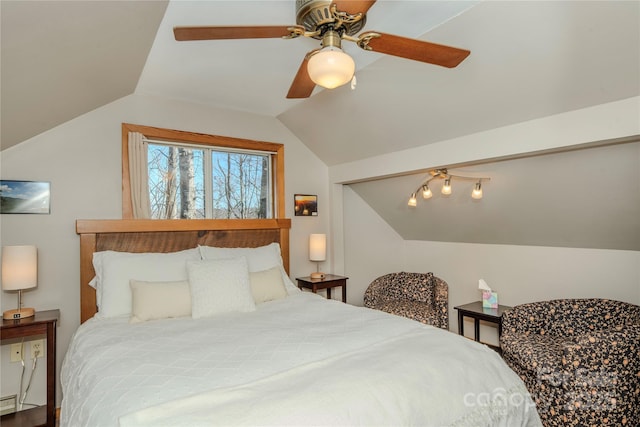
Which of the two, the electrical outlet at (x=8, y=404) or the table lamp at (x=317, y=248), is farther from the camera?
the table lamp at (x=317, y=248)

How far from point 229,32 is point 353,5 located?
0.52 metres

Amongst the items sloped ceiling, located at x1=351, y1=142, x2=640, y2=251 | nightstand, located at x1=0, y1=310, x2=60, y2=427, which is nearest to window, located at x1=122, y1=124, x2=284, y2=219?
nightstand, located at x1=0, y1=310, x2=60, y2=427

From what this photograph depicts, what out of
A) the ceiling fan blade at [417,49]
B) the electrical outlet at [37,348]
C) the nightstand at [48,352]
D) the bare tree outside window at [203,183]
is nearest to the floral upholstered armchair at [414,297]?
the bare tree outside window at [203,183]

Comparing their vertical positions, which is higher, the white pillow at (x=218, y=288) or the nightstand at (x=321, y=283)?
the white pillow at (x=218, y=288)

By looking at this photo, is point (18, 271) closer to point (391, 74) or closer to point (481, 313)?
point (391, 74)

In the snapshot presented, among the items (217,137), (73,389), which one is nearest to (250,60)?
(217,137)

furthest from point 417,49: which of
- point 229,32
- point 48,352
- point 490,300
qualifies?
point 48,352

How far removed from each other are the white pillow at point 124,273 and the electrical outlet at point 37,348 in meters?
0.57

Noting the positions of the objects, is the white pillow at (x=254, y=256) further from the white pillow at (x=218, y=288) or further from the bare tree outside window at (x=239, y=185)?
the bare tree outside window at (x=239, y=185)

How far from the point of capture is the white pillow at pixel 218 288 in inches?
96.7

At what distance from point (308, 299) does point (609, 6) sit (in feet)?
8.20

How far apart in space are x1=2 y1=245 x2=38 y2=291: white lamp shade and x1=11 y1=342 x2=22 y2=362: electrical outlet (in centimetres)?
50

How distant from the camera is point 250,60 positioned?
2.48 meters

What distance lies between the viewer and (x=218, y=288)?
8.31 ft
